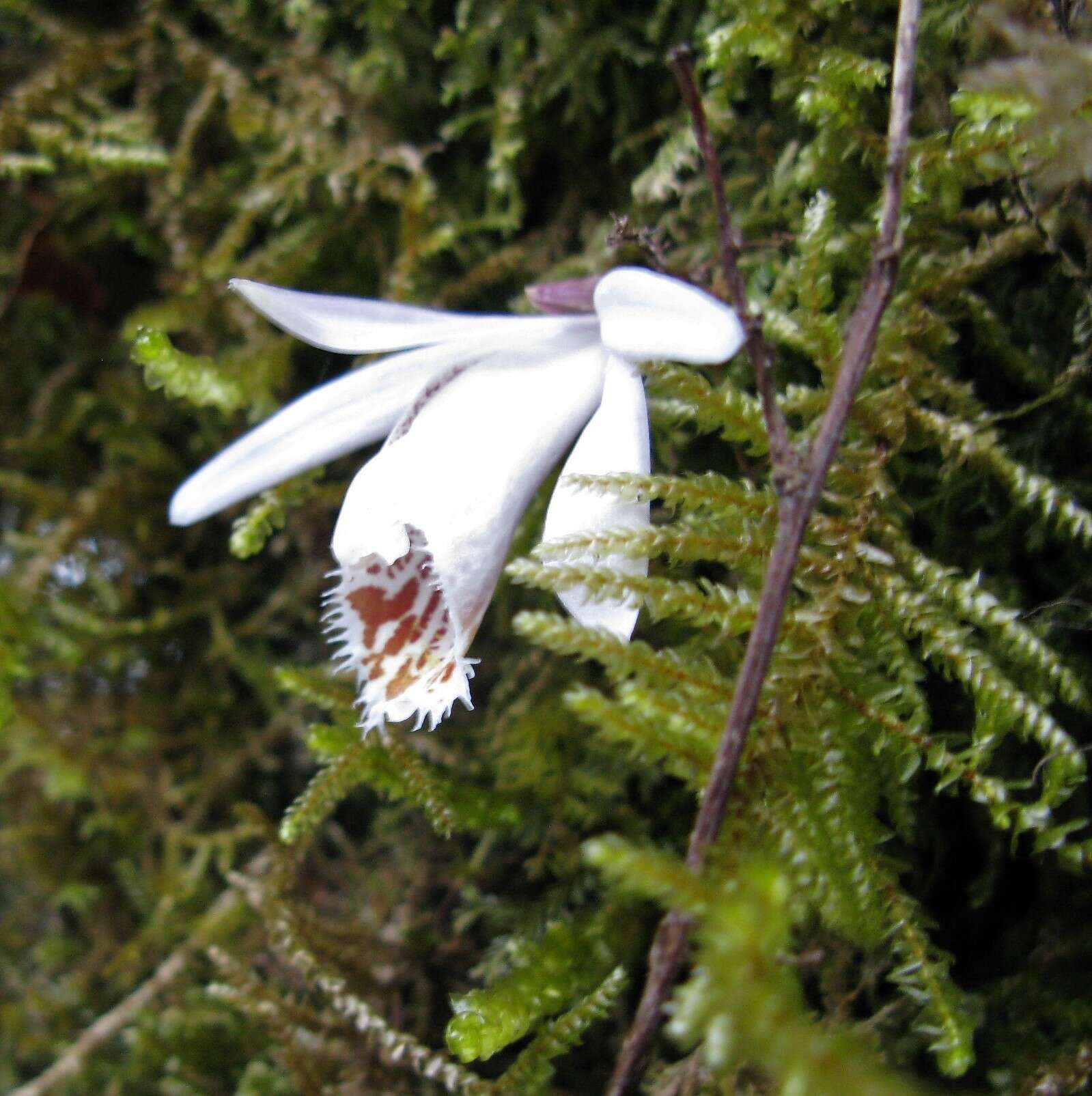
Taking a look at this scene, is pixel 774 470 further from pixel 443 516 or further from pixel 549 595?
pixel 549 595

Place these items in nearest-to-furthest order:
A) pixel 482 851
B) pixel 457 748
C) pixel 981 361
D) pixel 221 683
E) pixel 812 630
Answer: pixel 812 630 → pixel 981 361 → pixel 482 851 → pixel 457 748 → pixel 221 683

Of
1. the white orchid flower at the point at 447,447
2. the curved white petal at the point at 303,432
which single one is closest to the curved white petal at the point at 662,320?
the white orchid flower at the point at 447,447

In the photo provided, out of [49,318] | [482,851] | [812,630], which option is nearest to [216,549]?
[49,318]

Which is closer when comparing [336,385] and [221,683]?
[336,385]

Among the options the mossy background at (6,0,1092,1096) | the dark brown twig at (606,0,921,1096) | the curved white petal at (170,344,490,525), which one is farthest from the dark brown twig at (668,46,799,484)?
the curved white petal at (170,344,490,525)

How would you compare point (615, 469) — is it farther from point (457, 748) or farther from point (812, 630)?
point (457, 748)

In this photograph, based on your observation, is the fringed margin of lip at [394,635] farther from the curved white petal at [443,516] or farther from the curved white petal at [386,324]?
the curved white petal at [386,324]

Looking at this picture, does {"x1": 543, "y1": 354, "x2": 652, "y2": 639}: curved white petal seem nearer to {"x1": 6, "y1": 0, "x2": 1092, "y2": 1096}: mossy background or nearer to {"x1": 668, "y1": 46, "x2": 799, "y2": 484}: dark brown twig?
{"x1": 6, "y1": 0, "x2": 1092, "y2": 1096}: mossy background
